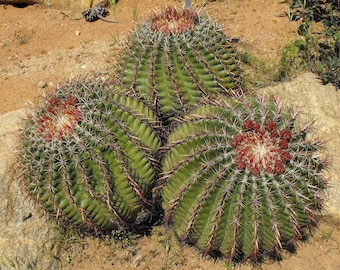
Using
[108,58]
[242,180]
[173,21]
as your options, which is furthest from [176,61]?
[108,58]

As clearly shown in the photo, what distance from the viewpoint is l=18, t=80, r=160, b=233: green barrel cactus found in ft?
9.59

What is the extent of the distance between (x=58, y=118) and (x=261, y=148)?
1335 mm

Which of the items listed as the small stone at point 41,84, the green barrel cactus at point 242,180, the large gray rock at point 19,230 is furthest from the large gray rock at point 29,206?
the small stone at point 41,84

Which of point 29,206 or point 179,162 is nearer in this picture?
point 179,162

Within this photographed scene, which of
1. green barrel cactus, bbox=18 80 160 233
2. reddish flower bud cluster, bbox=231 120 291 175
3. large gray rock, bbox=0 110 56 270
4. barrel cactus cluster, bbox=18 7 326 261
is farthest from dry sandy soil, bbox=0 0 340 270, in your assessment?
reddish flower bud cluster, bbox=231 120 291 175

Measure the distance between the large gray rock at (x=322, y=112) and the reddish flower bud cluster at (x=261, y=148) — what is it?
35.9 inches

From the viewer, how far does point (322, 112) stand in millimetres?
4348

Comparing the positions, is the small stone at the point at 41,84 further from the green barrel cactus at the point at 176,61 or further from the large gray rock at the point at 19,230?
the green barrel cactus at the point at 176,61

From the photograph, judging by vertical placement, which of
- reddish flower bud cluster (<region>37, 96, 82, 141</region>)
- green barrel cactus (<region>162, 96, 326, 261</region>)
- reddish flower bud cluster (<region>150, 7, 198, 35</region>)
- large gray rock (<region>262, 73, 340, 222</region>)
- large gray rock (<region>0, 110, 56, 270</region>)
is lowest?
large gray rock (<region>0, 110, 56, 270</region>)

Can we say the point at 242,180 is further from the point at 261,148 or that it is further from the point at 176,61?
the point at 176,61

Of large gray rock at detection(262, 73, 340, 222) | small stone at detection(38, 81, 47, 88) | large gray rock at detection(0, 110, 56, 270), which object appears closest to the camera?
large gray rock at detection(0, 110, 56, 270)

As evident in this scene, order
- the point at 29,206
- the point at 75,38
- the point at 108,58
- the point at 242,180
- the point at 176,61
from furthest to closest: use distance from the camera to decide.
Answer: the point at 75,38
the point at 108,58
the point at 29,206
the point at 176,61
the point at 242,180

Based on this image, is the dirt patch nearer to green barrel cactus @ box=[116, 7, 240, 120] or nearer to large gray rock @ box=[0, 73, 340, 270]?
large gray rock @ box=[0, 73, 340, 270]

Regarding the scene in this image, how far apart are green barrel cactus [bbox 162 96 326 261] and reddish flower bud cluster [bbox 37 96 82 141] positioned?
0.72 meters
